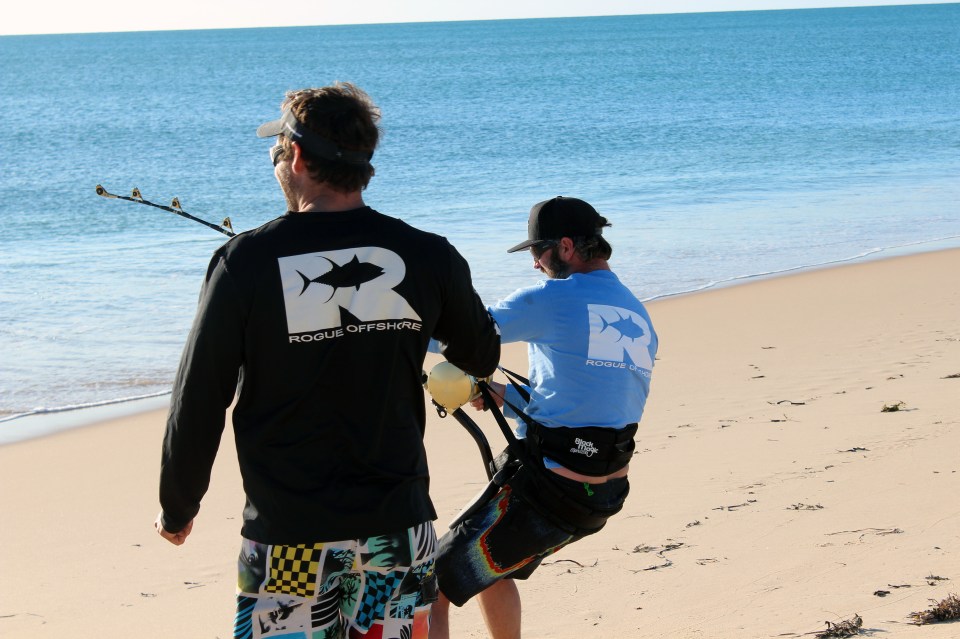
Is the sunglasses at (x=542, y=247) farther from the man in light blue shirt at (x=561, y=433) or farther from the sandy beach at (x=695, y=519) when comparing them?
the sandy beach at (x=695, y=519)

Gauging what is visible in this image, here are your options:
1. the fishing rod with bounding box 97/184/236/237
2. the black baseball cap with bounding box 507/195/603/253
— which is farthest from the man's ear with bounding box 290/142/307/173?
the black baseball cap with bounding box 507/195/603/253

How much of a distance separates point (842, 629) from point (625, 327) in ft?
4.57

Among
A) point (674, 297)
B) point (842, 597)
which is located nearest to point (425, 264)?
point (842, 597)

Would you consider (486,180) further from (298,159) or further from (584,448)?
(298,159)

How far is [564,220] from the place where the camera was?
3348 mm

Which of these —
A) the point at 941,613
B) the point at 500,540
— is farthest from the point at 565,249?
the point at 941,613

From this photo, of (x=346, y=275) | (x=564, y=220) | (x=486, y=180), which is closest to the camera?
(x=346, y=275)

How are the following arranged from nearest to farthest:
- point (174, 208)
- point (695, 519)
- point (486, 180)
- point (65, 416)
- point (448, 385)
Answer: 1. point (448, 385)
2. point (174, 208)
3. point (695, 519)
4. point (65, 416)
5. point (486, 180)

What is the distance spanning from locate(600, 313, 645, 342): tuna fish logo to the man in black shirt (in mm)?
915

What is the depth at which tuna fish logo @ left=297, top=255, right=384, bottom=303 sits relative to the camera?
7.24ft

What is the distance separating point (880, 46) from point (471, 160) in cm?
7849

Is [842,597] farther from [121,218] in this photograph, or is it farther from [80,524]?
[121,218]

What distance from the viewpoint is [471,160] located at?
29.4 metres

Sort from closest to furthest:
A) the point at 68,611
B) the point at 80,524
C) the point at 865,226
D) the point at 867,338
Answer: the point at 68,611, the point at 80,524, the point at 867,338, the point at 865,226
